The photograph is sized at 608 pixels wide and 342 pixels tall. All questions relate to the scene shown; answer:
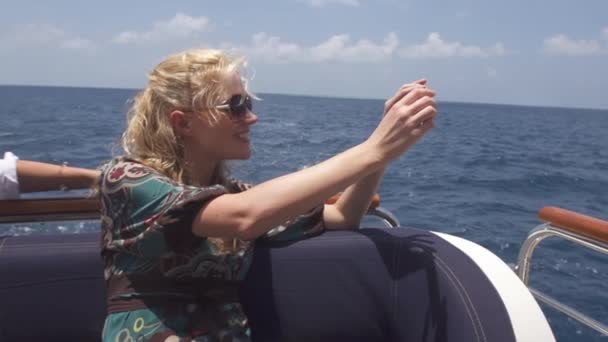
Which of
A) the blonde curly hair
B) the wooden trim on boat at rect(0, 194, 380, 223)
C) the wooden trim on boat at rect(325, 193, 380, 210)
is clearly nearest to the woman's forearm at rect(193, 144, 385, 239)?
the blonde curly hair

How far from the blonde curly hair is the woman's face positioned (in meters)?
0.02

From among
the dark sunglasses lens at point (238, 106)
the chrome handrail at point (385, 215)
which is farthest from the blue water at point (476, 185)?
the chrome handrail at point (385, 215)

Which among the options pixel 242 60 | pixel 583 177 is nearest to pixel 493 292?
pixel 242 60

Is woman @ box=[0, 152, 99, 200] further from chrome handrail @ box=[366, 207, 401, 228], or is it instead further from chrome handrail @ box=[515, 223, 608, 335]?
chrome handrail @ box=[515, 223, 608, 335]

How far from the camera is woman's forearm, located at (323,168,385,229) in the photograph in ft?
5.26

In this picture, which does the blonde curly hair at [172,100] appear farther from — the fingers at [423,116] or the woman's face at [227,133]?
the fingers at [423,116]

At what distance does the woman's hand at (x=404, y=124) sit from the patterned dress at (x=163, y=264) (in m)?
0.32

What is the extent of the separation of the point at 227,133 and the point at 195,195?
0.25 metres

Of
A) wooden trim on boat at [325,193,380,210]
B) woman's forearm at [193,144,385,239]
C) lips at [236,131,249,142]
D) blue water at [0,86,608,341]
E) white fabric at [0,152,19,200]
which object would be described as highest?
lips at [236,131,249,142]

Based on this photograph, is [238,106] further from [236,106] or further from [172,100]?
[172,100]

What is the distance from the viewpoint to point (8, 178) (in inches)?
61.4

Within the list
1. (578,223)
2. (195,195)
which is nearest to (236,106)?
(195,195)

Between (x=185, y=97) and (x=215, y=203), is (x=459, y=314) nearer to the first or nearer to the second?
(x=215, y=203)

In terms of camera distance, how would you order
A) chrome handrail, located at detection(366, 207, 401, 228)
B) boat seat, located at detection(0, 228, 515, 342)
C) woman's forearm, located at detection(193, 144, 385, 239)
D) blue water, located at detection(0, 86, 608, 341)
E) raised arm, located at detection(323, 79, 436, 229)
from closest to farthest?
woman's forearm, located at detection(193, 144, 385, 239)
boat seat, located at detection(0, 228, 515, 342)
raised arm, located at detection(323, 79, 436, 229)
chrome handrail, located at detection(366, 207, 401, 228)
blue water, located at detection(0, 86, 608, 341)
